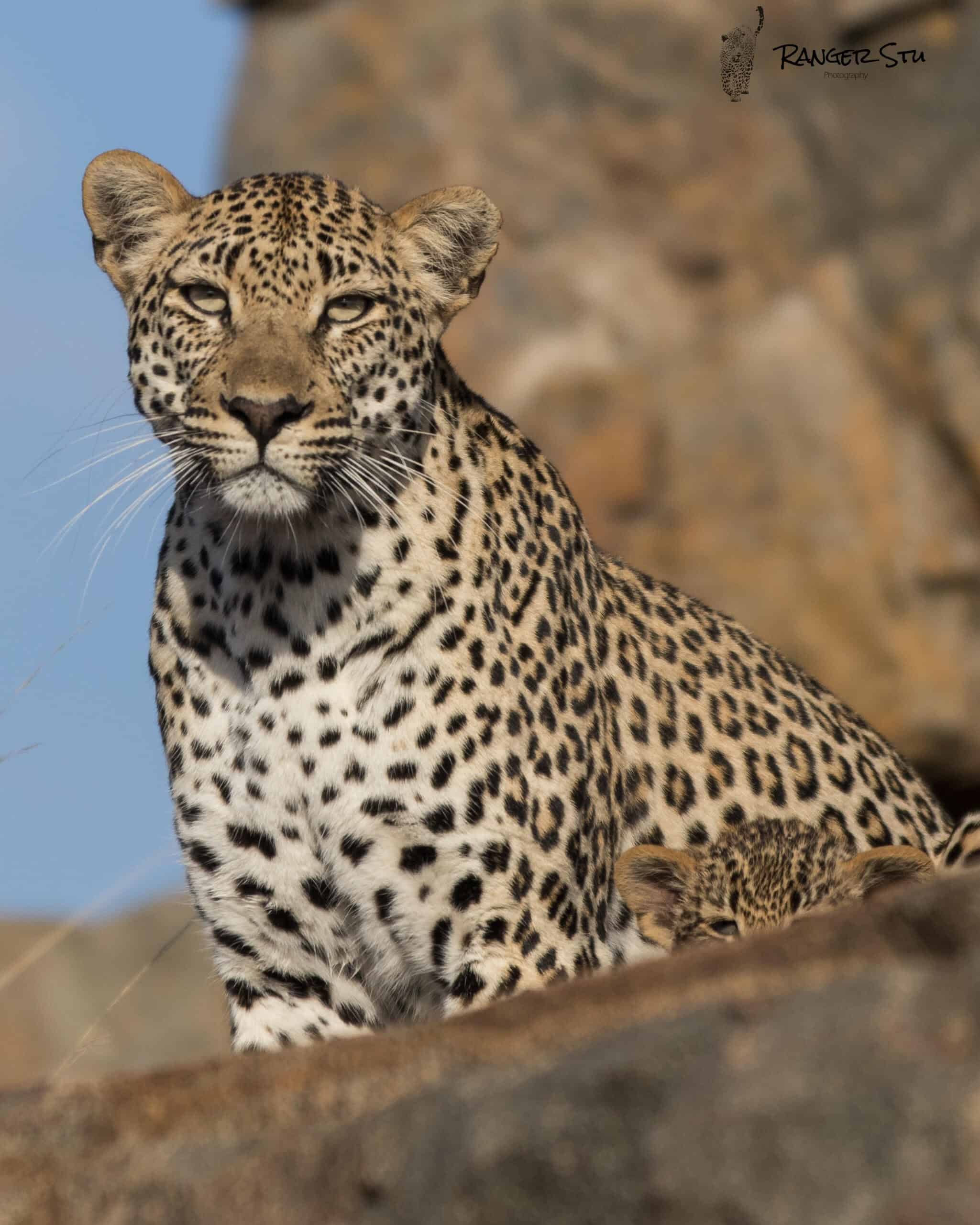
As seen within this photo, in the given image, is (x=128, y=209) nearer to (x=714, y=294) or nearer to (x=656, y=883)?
(x=656, y=883)

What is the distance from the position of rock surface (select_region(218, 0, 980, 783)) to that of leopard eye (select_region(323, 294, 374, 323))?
12750 mm

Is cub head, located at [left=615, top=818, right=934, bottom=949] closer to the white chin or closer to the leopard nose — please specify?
the white chin

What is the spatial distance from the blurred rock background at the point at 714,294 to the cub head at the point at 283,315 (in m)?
12.3

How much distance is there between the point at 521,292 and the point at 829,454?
388 cm

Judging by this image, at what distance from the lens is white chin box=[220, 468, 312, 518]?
23.2 ft

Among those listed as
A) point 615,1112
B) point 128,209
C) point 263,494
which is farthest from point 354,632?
point 615,1112

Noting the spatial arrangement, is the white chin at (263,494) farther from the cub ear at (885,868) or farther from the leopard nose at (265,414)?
the cub ear at (885,868)

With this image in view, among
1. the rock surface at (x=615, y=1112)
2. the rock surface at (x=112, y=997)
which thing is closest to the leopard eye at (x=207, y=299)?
the rock surface at (x=615, y=1112)

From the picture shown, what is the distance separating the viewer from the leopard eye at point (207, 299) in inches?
300

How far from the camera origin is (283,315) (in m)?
7.52

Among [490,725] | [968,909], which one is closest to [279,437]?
[490,725]

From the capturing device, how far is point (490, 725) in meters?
7.59

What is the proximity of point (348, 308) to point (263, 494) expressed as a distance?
1020 mm

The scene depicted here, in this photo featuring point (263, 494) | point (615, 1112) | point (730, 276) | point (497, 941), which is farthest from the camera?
point (730, 276)
